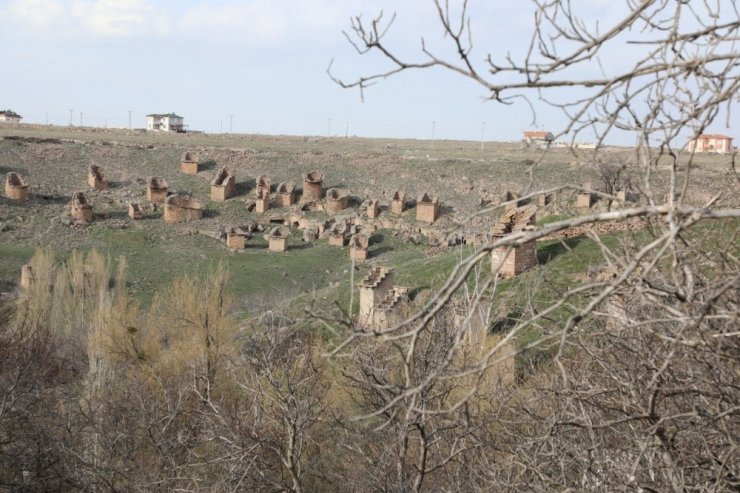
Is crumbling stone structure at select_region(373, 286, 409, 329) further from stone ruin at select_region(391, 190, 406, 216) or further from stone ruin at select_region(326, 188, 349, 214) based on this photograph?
stone ruin at select_region(326, 188, 349, 214)

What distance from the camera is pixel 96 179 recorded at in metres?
43.5

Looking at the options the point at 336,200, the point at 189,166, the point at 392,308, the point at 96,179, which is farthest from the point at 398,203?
the point at 392,308

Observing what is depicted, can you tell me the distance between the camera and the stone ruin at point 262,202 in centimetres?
4153

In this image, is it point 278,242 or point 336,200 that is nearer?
point 278,242

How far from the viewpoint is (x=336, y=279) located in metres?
31.6

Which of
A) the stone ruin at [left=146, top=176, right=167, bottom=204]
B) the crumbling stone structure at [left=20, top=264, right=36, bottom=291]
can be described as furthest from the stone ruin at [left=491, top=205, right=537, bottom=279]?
the stone ruin at [left=146, top=176, right=167, bottom=204]

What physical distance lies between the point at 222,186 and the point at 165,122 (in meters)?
64.4

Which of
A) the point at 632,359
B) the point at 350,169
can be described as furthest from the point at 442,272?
the point at 350,169

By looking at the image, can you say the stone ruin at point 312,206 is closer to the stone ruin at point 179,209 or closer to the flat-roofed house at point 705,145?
the stone ruin at point 179,209

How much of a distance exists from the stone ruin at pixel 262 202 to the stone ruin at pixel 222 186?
2.09 m

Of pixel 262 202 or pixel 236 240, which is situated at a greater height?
pixel 262 202

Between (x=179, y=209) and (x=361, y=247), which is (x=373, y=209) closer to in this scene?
(x=361, y=247)

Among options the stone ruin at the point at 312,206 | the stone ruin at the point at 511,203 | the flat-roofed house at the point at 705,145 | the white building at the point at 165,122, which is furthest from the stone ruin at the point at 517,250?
the white building at the point at 165,122

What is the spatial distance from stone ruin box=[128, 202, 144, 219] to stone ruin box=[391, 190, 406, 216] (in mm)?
12373
